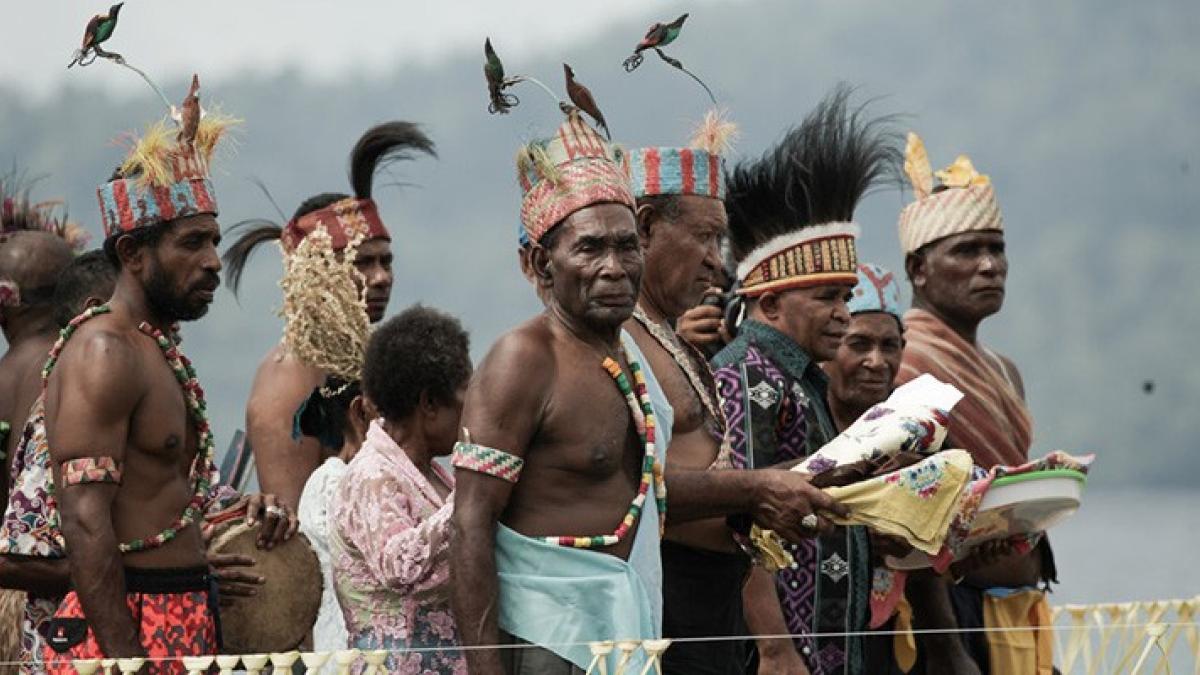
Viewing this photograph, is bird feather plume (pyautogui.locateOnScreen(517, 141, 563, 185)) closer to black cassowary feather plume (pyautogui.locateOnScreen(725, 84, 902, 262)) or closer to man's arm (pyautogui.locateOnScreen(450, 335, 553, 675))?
man's arm (pyautogui.locateOnScreen(450, 335, 553, 675))

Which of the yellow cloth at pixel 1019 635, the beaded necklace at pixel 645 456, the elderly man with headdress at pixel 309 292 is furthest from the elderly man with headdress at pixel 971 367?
the beaded necklace at pixel 645 456

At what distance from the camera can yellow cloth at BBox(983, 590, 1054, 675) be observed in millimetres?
7934

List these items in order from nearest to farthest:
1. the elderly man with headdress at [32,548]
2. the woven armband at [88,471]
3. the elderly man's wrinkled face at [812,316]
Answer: the woven armband at [88,471] < the elderly man with headdress at [32,548] < the elderly man's wrinkled face at [812,316]

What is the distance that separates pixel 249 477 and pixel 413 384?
309 centimetres

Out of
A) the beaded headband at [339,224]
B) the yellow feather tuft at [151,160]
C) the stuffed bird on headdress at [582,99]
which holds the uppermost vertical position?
the beaded headband at [339,224]

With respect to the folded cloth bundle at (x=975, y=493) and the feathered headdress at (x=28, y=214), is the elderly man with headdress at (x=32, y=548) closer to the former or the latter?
the feathered headdress at (x=28, y=214)

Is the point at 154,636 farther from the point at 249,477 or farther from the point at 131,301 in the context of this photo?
the point at 249,477

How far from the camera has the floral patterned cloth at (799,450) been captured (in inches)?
264

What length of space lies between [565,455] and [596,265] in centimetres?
46

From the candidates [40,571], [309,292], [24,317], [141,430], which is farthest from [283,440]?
[141,430]

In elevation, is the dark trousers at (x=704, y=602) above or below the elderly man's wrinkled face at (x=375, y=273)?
below

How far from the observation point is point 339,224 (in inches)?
314

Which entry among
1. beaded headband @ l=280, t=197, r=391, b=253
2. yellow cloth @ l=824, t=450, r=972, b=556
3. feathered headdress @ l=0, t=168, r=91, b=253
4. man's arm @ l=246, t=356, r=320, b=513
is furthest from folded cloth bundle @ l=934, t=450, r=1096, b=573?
feathered headdress @ l=0, t=168, r=91, b=253

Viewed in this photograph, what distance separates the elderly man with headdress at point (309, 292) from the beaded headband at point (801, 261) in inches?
52.3
